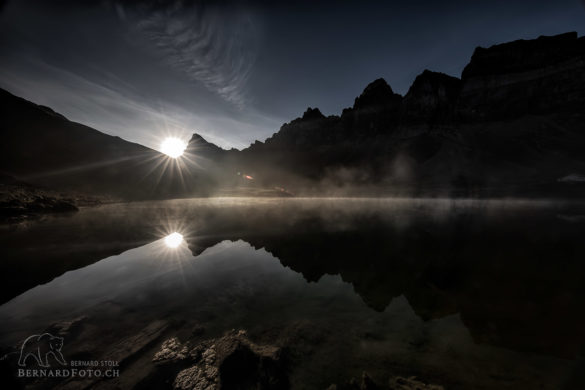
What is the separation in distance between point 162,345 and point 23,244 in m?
16.4

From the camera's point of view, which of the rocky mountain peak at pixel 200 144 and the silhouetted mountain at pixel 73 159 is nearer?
the silhouetted mountain at pixel 73 159

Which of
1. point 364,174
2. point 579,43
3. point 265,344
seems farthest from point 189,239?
point 579,43

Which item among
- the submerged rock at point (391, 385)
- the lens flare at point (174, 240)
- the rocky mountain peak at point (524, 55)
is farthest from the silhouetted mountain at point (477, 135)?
the submerged rock at point (391, 385)

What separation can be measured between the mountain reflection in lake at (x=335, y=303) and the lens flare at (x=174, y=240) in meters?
0.41

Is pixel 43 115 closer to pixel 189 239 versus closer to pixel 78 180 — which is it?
pixel 78 180

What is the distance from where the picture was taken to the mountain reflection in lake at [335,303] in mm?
4934

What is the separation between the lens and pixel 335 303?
7.75 m

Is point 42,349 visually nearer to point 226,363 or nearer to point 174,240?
point 226,363

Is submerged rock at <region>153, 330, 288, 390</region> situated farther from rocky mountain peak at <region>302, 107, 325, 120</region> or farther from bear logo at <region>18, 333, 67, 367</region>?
rocky mountain peak at <region>302, 107, 325, 120</region>

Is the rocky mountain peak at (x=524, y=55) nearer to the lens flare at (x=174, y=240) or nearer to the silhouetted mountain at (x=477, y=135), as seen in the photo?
the silhouetted mountain at (x=477, y=135)

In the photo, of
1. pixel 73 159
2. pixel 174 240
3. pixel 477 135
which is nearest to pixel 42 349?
pixel 174 240

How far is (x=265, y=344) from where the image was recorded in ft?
18.1

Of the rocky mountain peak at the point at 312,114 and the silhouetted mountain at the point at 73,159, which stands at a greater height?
the rocky mountain peak at the point at 312,114

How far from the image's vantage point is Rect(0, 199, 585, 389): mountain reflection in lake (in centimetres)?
493
